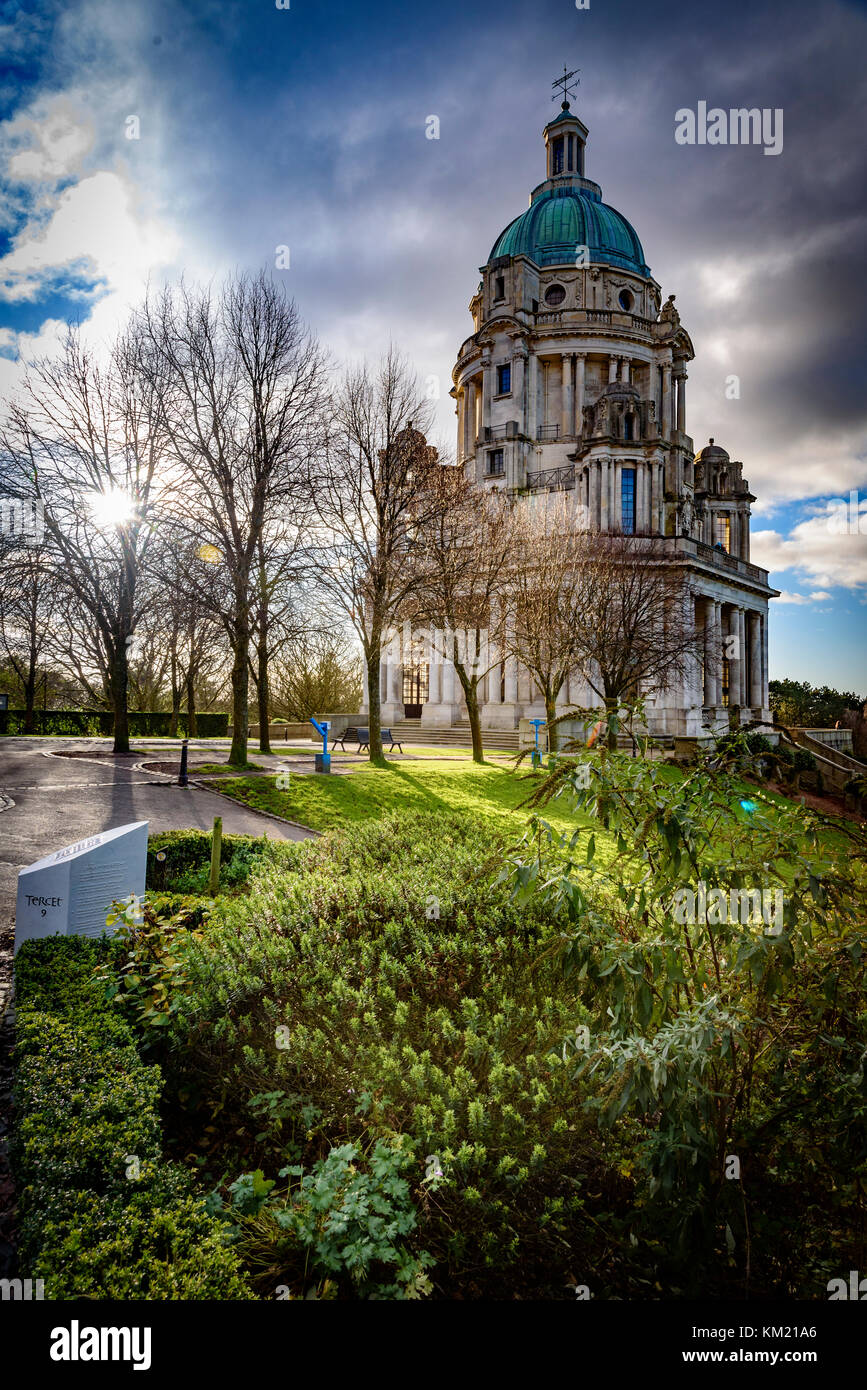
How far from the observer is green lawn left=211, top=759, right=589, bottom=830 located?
14.0 metres

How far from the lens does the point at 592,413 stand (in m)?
43.3

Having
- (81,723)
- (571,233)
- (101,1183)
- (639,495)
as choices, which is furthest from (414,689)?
(101,1183)

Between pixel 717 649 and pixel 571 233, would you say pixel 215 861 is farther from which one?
pixel 571 233

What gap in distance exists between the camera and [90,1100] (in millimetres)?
3055

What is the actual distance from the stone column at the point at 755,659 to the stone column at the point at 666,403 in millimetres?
14875

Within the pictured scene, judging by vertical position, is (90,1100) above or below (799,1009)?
below

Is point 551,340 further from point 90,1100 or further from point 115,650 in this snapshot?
point 90,1100

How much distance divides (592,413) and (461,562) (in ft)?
86.0

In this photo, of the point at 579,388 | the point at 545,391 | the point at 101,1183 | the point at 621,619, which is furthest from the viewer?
the point at 545,391

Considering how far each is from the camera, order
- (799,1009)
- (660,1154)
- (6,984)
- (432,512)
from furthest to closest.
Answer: (432,512), (6,984), (799,1009), (660,1154)

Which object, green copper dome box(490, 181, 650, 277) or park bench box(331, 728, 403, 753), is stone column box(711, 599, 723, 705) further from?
green copper dome box(490, 181, 650, 277)

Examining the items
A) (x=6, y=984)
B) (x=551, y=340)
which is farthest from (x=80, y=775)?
(x=551, y=340)
